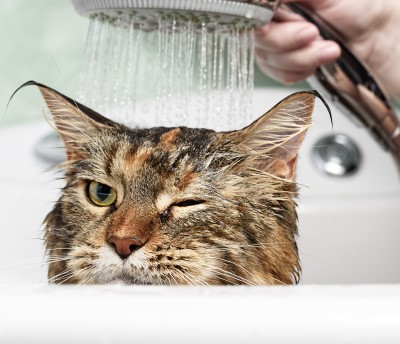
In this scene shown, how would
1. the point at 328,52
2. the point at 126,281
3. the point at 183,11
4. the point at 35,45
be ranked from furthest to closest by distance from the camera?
the point at 35,45, the point at 328,52, the point at 183,11, the point at 126,281

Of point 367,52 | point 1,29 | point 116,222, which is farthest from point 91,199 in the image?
point 1,29

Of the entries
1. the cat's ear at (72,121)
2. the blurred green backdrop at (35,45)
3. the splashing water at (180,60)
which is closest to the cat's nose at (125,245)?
the cat's ear at (72,121)

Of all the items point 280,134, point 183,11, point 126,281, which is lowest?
point 126,281

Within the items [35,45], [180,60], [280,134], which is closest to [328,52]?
[180,60]

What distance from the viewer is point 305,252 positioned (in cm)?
137

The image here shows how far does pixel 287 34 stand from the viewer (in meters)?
1.02

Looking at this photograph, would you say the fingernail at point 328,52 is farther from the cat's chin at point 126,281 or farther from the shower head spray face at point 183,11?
the cat's chin at point 126,281

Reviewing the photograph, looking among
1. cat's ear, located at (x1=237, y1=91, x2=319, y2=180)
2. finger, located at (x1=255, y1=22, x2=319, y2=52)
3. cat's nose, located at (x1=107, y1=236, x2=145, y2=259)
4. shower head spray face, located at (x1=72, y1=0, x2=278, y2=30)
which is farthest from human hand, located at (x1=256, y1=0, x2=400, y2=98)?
cat's nose, located at (x1=107, y1=236, x2=145, y2=259)

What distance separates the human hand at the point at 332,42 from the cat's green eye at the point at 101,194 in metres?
0.37

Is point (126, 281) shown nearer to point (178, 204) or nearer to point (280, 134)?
point (178, 204)

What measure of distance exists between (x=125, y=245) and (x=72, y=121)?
0.56 feet

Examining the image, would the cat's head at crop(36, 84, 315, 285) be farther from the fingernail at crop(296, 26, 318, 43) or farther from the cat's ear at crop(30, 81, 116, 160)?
the fingernail at crop(296, 26, 318, 43)

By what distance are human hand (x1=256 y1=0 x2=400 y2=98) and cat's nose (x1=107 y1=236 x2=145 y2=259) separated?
448 mm

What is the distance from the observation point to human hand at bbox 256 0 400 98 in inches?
39.8
